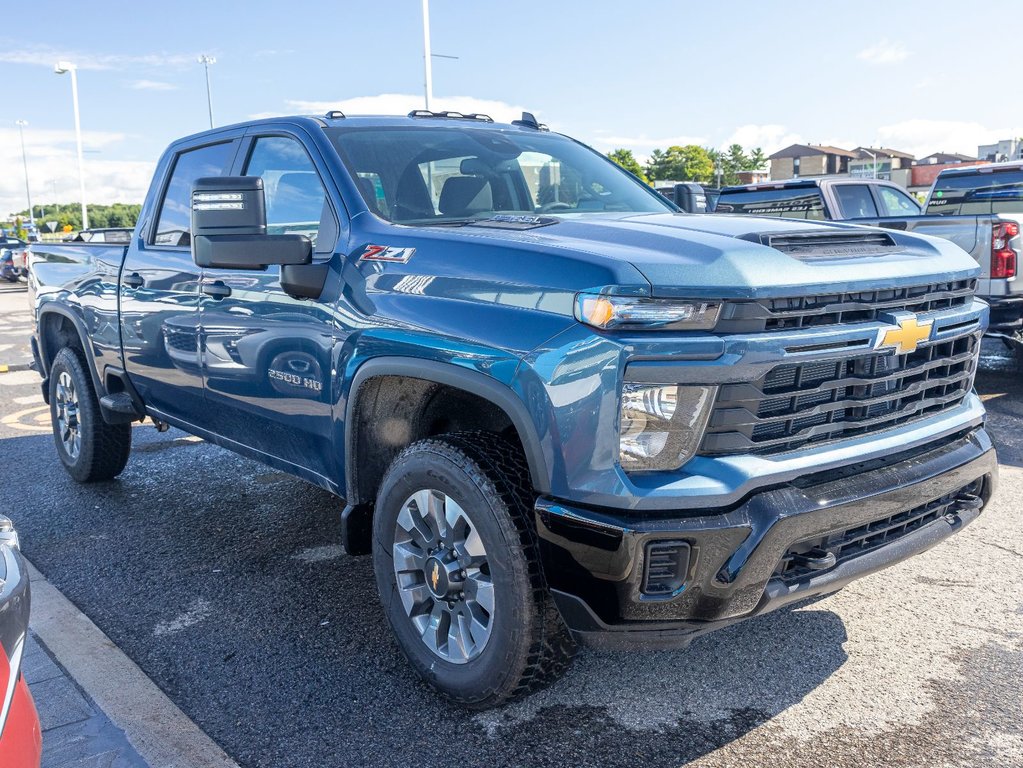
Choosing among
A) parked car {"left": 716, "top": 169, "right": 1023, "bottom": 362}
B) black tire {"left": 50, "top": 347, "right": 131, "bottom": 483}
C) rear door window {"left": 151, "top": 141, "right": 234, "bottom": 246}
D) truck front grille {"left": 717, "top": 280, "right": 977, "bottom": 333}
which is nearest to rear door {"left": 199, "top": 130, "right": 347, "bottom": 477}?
rear door window {"left": 151, "top": 141, "right": 234, "bottom": 246}

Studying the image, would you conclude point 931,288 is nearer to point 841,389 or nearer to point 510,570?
point 841,389

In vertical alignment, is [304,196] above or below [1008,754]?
above

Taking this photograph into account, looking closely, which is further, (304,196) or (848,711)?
(304,196)

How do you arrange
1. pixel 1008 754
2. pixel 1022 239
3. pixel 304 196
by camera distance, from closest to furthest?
1. pixel 1008 754
2. pixel 304 196
3. pixel 1022 239

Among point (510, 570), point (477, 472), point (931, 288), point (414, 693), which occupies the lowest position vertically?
point (414, 693)

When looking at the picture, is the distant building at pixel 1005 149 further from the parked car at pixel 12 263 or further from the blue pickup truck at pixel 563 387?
the blue pickup truck at pixel 563 387

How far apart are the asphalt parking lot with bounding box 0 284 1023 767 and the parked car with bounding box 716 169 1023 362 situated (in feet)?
10.3

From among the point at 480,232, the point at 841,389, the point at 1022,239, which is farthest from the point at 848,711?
the point at 1022,239

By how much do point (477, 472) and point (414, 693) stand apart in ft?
2.87

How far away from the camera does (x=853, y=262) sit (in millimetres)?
2693

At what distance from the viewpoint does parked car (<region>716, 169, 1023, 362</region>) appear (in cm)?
729

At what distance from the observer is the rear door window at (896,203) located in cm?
1065

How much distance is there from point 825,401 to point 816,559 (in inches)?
17.5

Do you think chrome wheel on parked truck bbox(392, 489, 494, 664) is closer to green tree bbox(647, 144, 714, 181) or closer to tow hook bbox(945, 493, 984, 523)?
tow hook bbox(945, 493, 984, 523)
